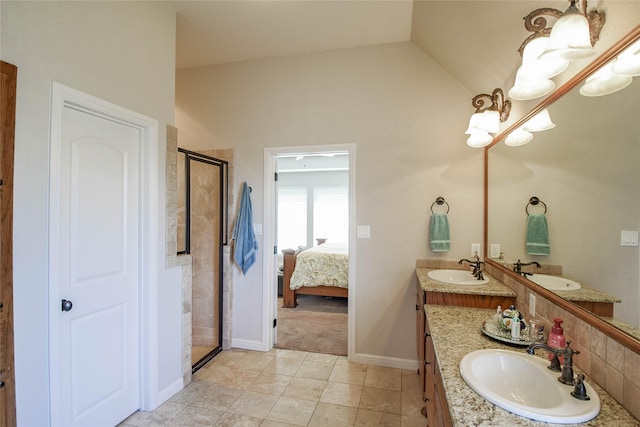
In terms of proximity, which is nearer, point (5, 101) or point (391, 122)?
point (5, 101)

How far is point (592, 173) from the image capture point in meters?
1.20

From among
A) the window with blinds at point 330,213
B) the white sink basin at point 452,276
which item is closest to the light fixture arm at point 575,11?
the white sink basin at point 452,276

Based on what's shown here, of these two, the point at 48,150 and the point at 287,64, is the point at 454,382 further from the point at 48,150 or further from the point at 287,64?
the point at 287,64

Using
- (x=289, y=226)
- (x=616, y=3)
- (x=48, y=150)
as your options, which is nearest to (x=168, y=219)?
(x=48, y=150)

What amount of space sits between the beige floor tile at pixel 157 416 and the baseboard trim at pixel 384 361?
1555 mm

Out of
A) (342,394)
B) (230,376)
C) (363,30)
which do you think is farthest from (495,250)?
(230,376)

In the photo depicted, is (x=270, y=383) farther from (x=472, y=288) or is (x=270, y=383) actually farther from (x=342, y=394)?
(x=472, y=288)

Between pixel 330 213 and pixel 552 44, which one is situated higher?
pixel 552 44

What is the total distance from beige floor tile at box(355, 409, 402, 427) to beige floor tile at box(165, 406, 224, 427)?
3.25 feet

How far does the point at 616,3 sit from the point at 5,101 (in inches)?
94.3

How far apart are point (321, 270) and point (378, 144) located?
230 cm

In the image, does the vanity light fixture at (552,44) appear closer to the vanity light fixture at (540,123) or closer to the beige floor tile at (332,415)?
the vanity light fixture at (540,123)

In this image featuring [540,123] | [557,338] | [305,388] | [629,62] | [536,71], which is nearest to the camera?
[629,62]

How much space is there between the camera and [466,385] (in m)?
1.05
